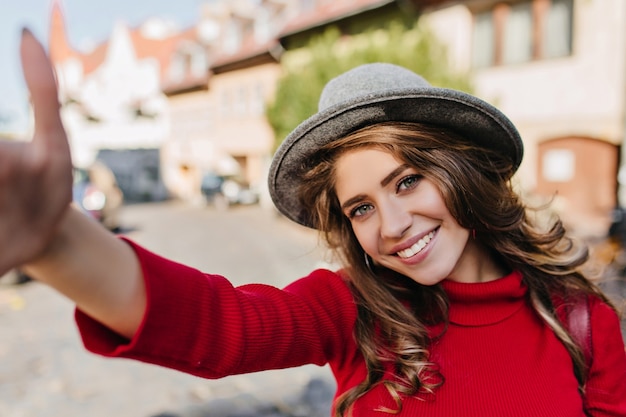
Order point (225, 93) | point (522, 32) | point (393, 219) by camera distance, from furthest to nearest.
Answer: point (225, 93) < point (522, 32) < point (393, 219)

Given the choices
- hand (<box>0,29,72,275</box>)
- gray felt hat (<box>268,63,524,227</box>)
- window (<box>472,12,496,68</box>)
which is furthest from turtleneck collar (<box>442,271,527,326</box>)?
window (<box>472,12,496,68</box>)

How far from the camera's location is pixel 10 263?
564mm

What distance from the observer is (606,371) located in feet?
4.21

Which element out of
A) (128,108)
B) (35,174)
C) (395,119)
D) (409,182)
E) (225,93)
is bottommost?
(128,108)

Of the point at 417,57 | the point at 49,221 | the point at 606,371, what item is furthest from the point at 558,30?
the point at 49,221

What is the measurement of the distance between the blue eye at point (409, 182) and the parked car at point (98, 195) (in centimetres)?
786

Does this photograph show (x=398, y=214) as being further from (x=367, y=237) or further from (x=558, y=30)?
(x=558, y=30)

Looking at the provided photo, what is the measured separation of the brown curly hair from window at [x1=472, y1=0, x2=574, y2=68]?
10483 millimetres

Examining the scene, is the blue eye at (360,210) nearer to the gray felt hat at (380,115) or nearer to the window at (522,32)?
the gray felt hat at (380,115)

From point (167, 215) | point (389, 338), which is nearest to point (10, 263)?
point (389, 338)

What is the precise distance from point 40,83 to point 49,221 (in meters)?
0.16

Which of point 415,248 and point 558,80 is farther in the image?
point 558,80

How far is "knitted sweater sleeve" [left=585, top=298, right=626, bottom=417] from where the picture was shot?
4.14 feet

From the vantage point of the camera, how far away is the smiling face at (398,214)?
117 centimetres
